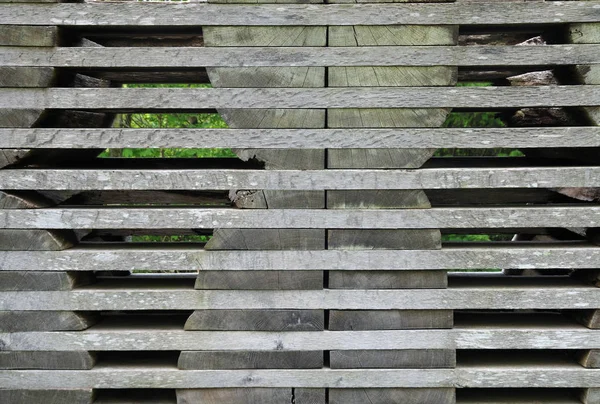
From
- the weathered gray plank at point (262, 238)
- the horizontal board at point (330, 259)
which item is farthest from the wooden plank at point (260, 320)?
the weathered gray plank at point (262, 238)

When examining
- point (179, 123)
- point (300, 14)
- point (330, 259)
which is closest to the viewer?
point (300, 14)

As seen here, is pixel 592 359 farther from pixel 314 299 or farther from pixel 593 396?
pixel 314 299

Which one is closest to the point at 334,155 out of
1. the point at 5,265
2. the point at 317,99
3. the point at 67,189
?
the point at 317,99

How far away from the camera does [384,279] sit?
2.38 meters

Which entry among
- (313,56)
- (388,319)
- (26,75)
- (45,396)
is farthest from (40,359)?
(313,56)

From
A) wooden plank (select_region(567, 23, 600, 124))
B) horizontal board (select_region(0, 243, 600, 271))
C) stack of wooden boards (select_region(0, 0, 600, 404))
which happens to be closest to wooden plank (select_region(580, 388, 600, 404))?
stack of wooden boards (select_region(0, 0, 600, 404))

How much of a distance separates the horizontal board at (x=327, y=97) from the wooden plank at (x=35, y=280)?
0.83 m

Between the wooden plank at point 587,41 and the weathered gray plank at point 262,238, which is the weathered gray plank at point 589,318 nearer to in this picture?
the wooden plank at point 587,41

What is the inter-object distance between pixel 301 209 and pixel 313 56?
2.35 feet

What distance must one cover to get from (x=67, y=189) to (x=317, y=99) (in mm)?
1276

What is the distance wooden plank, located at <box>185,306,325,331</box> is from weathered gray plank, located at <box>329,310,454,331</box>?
9 cm

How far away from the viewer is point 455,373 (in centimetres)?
239

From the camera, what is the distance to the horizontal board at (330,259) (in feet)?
7.66

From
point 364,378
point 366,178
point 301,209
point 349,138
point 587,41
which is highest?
point 587,41
